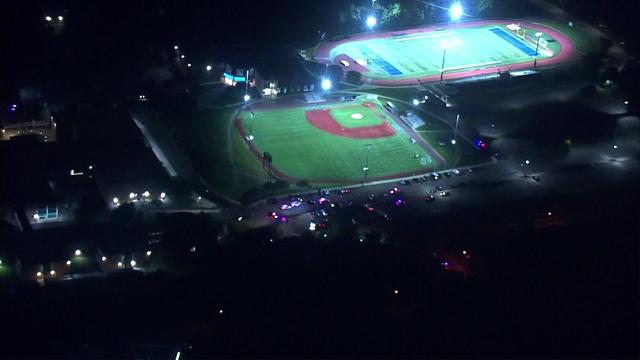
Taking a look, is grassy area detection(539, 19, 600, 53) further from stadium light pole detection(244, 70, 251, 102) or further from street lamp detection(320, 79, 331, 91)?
stadium light pole detection(244, 70, 251, 102)

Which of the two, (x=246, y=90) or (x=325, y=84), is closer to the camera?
(x=246, y=90)

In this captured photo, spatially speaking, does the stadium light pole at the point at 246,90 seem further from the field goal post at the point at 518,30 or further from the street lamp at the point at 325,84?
the field goal post at the point at 518,30

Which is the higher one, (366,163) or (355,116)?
(355,116)

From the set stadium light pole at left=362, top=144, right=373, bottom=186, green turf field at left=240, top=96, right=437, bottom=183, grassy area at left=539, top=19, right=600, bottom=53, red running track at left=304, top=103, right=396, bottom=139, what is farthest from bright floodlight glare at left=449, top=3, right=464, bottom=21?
stadium light pole at left=362, top=144, right=373, bottom=186

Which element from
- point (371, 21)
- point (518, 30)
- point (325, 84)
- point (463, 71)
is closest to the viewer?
point (325, 84)

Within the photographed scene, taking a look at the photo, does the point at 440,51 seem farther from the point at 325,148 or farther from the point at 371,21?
the point at 325,148

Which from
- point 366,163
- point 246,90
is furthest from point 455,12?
point 366,163

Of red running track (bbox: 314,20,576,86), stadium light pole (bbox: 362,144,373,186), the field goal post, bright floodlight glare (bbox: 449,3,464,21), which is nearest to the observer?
stadium light pole (bbox: 362,144,373,186)
